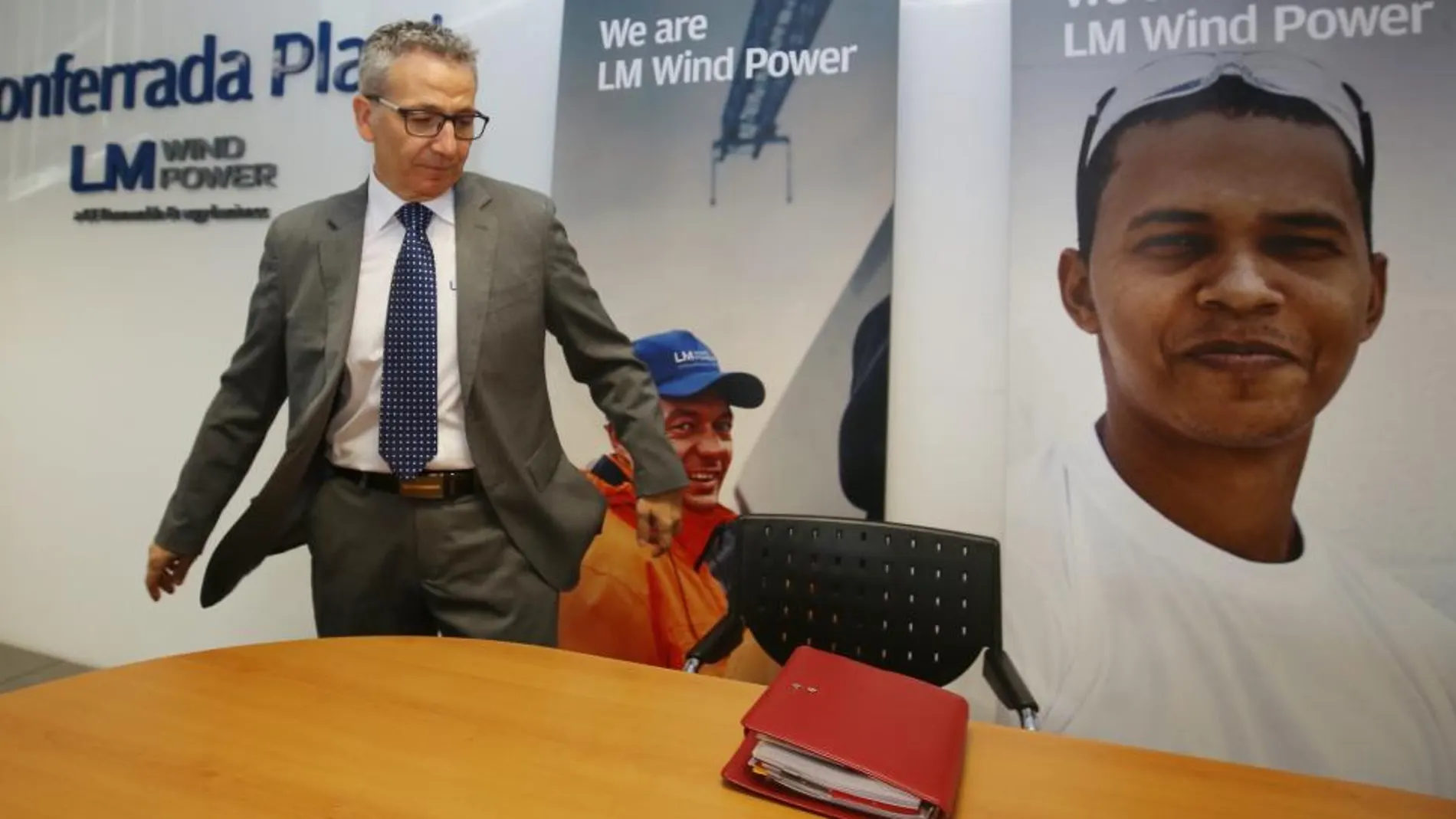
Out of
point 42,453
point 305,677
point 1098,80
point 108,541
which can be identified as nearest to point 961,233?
point 1098,80

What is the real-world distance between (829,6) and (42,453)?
11.0 ft

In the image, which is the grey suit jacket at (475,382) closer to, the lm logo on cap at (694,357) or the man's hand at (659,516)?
the man's hand at (659,516)

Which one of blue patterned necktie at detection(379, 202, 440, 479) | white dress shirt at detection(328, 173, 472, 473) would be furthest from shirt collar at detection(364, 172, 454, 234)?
blue patterned necktie at detection(379, 202, 440, 479)

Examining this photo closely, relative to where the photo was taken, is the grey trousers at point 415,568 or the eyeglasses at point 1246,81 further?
the eyeglasses at point 1246,81

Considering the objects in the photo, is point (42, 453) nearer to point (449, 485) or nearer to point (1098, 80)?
point (449, 485)

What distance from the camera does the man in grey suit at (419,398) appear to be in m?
1.78

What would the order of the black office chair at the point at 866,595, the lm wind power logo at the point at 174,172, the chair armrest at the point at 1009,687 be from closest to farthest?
the chair armrest at the point at 1009,687 < the black office chair at the point at 866,595 < the lm wind power logo at the point at 174,172

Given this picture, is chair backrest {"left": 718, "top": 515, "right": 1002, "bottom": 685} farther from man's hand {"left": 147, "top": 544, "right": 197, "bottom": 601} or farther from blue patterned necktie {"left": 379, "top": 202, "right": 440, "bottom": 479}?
man's hand {"left": 147, "top": 544, "right": 197, "bottom": 601}

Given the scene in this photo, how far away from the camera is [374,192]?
1883 mm

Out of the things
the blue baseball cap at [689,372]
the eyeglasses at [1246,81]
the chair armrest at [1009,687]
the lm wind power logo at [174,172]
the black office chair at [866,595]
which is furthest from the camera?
the lm wind power logo at [174,172]

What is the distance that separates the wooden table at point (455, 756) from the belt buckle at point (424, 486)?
1.54 ft

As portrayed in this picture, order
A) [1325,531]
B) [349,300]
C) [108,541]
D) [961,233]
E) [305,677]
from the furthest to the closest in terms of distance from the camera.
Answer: [108,541] < [961,233] < [1325,531] < [349,300] < [305,677]

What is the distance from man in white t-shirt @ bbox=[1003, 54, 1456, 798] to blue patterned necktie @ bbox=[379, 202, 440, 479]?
1468 millimetres

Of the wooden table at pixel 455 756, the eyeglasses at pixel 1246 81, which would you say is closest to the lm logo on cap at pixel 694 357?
the eyeglasses at pixel 1246 81
